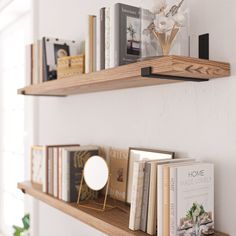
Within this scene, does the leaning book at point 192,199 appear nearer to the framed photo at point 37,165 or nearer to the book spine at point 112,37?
the book spine at point 112,37

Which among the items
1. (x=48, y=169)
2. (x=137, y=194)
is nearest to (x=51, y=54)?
(x=48, y=169)

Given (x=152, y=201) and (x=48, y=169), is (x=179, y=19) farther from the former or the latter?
(x=48, y=169)

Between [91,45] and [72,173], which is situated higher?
[91,45]

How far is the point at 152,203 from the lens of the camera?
1.02 metres

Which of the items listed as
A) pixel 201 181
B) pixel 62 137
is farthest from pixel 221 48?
pixel 62 137

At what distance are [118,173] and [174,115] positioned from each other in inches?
14.9

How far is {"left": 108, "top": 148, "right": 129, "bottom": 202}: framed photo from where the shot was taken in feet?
4.57

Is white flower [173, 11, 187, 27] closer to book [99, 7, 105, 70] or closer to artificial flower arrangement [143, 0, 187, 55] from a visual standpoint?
artificial flower arrangement [143, 0, 187, 55]

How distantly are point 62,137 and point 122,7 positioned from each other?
94cm

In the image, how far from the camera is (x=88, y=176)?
1.42m

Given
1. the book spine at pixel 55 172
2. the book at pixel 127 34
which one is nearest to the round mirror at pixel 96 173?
the book spine at pixel 55 172

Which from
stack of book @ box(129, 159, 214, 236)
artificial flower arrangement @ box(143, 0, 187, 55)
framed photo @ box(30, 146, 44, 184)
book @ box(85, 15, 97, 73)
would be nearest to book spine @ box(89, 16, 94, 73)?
book @ box(85, 15, 97, 73)

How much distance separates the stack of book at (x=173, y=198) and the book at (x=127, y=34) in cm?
35

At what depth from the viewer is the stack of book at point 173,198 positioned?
956 millimetres
